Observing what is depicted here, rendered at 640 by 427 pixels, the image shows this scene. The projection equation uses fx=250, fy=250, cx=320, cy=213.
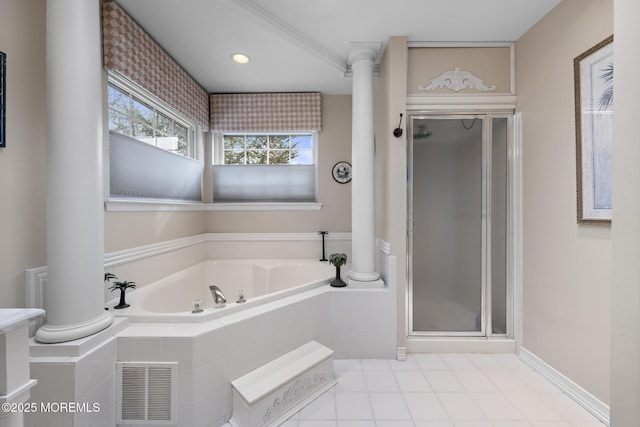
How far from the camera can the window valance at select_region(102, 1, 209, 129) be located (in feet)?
5.07

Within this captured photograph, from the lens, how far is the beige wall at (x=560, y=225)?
54.6 inches

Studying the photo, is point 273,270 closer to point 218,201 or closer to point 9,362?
point 218,201

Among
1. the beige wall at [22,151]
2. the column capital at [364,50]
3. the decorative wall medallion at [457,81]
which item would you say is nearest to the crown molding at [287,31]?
the column capital at [364,50]

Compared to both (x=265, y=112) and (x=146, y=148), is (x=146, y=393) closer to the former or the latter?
(x=146, y=148)

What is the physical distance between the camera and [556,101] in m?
1.62

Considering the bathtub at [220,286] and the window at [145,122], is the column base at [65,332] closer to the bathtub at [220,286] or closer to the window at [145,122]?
the bathtub at [220,286]

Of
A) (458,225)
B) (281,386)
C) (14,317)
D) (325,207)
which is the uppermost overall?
(325,207)

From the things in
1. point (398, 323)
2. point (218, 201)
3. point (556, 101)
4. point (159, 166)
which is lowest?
point (398, 323)

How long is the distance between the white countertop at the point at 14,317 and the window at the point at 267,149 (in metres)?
2.38

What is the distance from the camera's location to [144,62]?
1781 millimetres

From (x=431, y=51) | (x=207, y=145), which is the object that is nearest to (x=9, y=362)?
(x=207, y=145)

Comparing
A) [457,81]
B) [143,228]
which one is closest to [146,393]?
[143,228]

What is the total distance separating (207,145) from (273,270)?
5.24 feet

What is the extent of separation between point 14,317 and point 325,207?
93.1 inches
